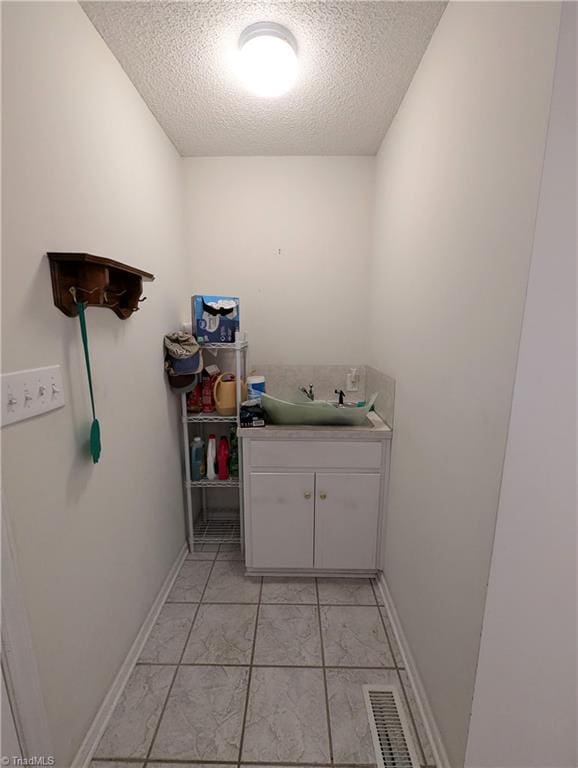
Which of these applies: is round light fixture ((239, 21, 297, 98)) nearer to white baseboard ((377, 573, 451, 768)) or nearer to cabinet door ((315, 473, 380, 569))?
cabinet door ((315, 473, 380, 569))

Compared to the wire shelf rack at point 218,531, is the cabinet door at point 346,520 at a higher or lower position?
higher

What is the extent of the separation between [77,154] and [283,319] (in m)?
1.26

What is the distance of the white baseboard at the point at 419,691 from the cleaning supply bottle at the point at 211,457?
1.12m

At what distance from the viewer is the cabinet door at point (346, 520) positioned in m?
1.58

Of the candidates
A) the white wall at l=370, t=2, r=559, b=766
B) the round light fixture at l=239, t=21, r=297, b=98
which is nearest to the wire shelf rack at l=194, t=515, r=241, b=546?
the white wall at l=370, t=2, r=559, b=766

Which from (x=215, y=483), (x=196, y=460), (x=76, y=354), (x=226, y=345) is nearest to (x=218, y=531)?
(x=215, y=483)

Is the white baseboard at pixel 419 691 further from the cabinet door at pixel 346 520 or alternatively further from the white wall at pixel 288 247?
the white wall at pixel 288 247

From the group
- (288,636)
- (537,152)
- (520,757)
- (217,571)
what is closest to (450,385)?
(537,152)

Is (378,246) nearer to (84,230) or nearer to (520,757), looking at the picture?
(84,230)

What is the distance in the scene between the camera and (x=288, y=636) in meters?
1.36

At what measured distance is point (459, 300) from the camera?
0.91 meters

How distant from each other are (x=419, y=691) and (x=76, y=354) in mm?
1653

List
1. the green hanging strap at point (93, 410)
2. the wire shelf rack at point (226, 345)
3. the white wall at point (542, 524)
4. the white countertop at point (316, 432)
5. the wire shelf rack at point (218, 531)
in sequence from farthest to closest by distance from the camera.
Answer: the wire shelf rack at point (218, 531) < the wire shelf rack at point (226, 345) < the white countertop at point (316, 432) < the green hanging strap at point (93, 410) < the white wall at point (542, 524)

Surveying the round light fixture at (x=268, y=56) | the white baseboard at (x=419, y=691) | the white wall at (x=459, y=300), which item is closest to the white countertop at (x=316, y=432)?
the white wall at (x=459, y=300)
